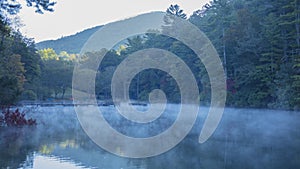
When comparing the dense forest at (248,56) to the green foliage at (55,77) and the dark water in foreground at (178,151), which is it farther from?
the green foliage at (55,77)

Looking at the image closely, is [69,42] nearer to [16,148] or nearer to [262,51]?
[262,51]

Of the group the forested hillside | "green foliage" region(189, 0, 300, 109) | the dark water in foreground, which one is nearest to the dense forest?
"green foliage" region(189, 0, 300, 109)

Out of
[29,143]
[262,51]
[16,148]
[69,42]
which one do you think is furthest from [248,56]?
[69,42]

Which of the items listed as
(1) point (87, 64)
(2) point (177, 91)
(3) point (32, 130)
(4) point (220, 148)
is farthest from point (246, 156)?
(1) point (87, 64)

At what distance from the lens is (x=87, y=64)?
1688 inches

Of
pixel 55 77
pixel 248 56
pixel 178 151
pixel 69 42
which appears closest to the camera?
pixel 178 151

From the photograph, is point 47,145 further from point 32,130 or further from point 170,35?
point 170,35

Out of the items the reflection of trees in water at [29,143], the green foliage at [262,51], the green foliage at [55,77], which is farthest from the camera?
the green foliage at [55,77]

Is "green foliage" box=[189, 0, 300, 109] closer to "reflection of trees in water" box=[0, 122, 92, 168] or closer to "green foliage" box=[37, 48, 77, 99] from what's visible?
"reflection of trees in water" box=[0, 122, 92, 168]

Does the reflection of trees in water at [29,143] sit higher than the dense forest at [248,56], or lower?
lower

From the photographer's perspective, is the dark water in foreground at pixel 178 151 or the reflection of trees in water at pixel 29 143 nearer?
the dark water in foreground at pixel 178 151

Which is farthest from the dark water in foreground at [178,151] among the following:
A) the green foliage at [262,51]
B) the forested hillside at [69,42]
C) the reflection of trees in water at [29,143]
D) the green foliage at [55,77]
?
the forested hillside at [69,42]

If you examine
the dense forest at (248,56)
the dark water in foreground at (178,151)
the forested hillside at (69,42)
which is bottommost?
the dark water in foreground at (178,151)

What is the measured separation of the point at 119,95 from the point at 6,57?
1792cm
